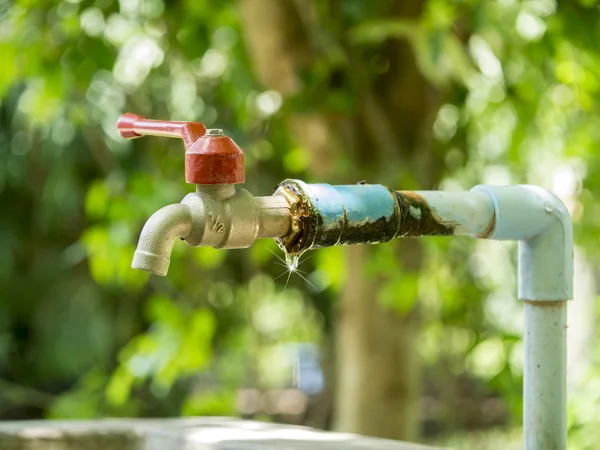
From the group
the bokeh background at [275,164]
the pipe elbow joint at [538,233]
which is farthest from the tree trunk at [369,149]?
the pipe elbow joint at [538,233]

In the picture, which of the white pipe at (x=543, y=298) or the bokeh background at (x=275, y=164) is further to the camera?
the bokeh background at (x=275, y=164)

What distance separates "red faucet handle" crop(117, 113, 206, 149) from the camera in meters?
0.81

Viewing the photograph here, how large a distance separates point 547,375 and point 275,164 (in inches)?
75.1

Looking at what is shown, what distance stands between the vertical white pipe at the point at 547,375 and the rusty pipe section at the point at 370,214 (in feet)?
0.37

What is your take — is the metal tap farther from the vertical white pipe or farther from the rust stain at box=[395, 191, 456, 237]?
the vertical white pipe

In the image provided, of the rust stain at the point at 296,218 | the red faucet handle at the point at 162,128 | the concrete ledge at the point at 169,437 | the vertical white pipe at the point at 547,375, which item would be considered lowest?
the concrete ledge at the point at 169,437

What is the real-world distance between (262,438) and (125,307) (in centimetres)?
234

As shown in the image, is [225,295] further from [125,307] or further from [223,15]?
[223,15]

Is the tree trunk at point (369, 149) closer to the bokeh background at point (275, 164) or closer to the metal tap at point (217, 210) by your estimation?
the bokeh background at point (275, 164)

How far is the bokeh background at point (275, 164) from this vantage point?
1804mm

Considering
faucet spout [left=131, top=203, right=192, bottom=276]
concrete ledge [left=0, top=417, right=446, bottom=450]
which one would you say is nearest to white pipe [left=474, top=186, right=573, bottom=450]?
concrete ledge [left=0, top=417, right=446, bottom=450]

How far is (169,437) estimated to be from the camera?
1173mm

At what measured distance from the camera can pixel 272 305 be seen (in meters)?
4.27

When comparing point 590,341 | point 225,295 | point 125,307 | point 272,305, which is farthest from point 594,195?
point 272,305
